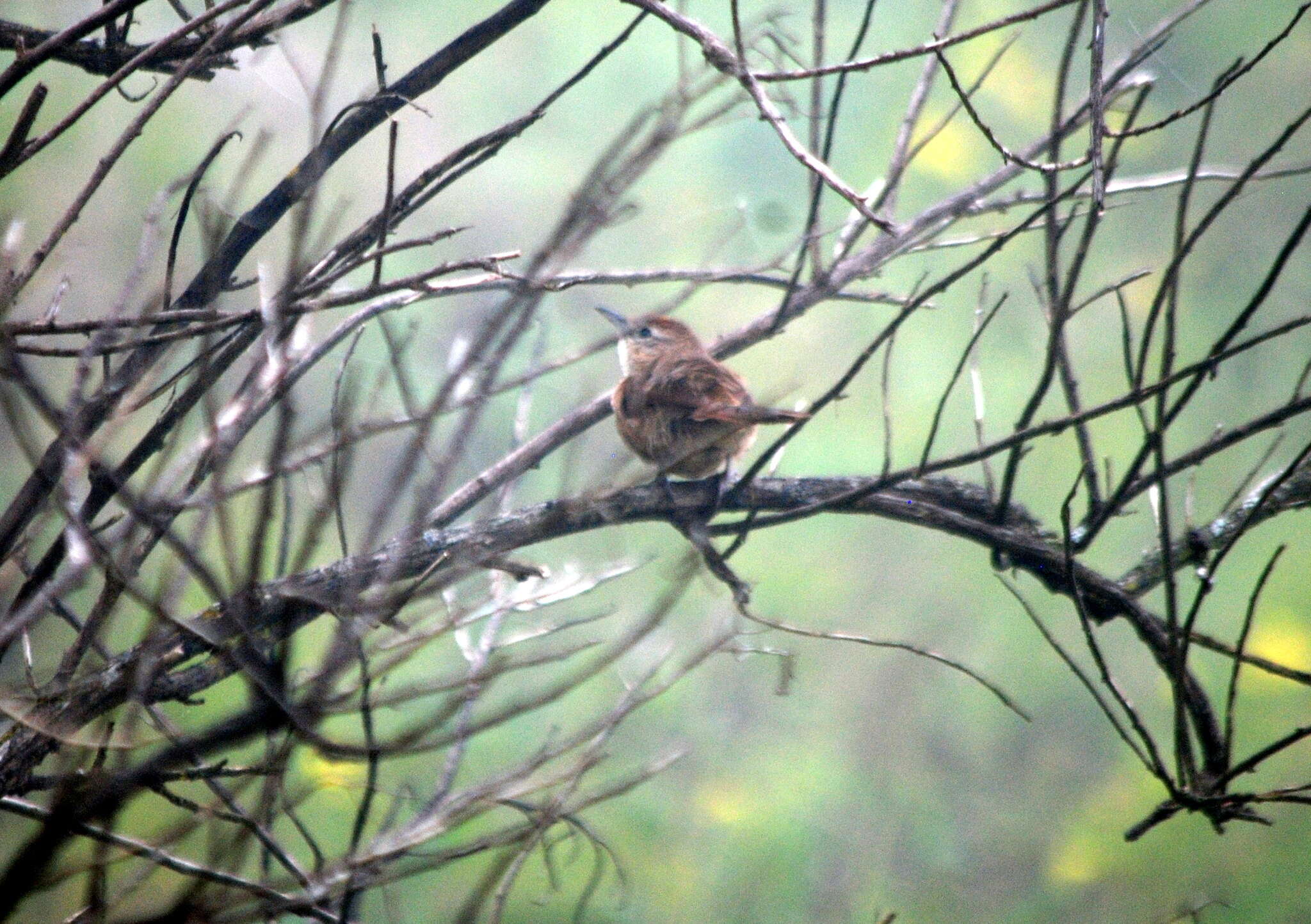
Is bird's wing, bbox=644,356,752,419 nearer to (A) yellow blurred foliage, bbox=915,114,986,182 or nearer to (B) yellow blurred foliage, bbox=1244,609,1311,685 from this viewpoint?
(A) yellow blurred foliage, bbox=915,114,986,182

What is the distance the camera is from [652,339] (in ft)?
10.6

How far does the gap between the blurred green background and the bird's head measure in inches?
10.8

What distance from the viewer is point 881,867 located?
3393 mm

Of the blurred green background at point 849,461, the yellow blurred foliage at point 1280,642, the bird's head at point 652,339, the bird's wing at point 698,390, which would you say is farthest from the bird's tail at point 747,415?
the yellow blurred foliage at point 1280,642

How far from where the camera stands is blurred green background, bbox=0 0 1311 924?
3.28 m

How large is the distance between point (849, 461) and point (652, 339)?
3.54ft

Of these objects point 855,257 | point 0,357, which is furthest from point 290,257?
point 855,257

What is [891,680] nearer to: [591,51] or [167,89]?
[591,51]

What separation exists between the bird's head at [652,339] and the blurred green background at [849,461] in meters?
0.27

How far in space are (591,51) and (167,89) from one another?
2.58 m

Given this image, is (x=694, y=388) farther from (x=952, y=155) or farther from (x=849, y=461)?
(x=952, y=155)

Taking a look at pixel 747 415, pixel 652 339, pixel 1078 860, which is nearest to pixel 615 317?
pixel 652 339

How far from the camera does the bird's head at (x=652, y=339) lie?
3.19 metres

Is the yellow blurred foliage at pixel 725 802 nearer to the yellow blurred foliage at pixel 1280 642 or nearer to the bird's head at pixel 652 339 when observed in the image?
the bird's head at pixel 652 339
